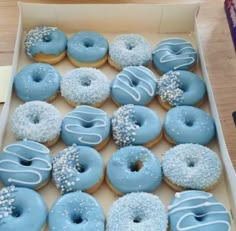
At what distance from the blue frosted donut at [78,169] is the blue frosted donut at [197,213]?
0.17 m

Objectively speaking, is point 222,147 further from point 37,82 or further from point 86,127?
point 37,82

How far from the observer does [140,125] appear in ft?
3.27

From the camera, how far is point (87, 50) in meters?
1.11

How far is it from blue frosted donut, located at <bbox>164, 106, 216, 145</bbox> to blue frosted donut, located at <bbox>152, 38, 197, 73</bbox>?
0.46 feet

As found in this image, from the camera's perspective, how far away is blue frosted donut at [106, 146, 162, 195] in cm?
89

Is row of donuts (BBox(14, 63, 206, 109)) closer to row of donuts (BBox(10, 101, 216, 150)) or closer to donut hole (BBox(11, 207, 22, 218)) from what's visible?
row of donuts (BBox(10, 101, 216, 150))

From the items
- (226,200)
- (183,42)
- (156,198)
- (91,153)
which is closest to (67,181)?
(91,153)

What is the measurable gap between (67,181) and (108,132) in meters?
0.16

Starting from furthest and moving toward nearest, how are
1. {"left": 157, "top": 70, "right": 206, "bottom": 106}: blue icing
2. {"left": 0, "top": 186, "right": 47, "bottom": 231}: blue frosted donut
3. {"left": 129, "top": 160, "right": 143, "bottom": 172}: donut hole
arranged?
{"left": 157, "top": 70, "right": 206, "bottom": 106}: blue icing, {"left": 129, "top": 160, "right": 143, "bottom": 172}: donut hole, {"left": 0, "top": 186, "right": 47, "bottom": 231}: blue frosted donut

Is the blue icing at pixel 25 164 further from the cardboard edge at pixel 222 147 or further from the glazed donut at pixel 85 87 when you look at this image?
the cardboard edge at pixel 222 147

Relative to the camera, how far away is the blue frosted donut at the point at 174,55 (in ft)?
3.62

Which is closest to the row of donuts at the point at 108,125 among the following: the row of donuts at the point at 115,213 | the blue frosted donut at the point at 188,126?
the blue frosted donut at the point at 188,126

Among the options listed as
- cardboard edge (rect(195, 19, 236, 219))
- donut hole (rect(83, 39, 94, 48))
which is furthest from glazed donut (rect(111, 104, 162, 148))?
donut hole (rect(83, 39, 94, 48))

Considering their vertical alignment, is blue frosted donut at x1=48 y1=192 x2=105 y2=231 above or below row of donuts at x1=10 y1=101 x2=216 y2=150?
below
